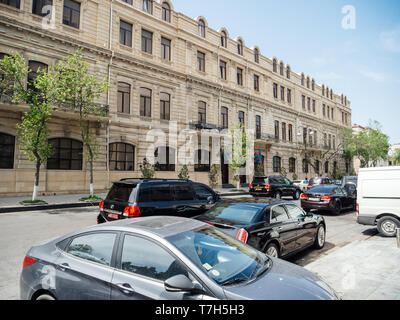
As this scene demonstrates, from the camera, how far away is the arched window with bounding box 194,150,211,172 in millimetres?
25328

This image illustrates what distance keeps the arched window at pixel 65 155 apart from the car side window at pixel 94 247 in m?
16.6

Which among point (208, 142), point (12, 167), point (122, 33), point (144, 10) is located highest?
point (144, 10)

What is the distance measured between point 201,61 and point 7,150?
19.3 m

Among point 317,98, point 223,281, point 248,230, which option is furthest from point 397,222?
point 317,98

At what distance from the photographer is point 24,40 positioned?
16766 millimetres

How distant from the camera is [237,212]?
5703mm

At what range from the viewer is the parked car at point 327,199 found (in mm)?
12239

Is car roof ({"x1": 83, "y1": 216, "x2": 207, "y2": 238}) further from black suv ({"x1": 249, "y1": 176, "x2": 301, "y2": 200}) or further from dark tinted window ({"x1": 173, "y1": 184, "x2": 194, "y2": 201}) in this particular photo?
black suv ({"x1": 249, "y1": 176, "x2": 301, "y2": 200})

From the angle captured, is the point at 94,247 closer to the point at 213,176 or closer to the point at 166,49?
the point at 213,176

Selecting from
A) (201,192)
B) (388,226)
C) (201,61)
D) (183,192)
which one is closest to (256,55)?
(201,61)

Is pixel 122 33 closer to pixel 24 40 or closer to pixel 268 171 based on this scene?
pixel 24 40

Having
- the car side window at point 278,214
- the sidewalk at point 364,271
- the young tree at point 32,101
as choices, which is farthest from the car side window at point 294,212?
the young tree at point 32,101

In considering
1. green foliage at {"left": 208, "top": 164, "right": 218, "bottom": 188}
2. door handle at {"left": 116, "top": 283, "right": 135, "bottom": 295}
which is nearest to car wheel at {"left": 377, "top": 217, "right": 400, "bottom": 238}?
door handle at {"left": 116, "top": 283, "right": 135, "bottom": 295}

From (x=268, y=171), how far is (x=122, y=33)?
22.3 metres
